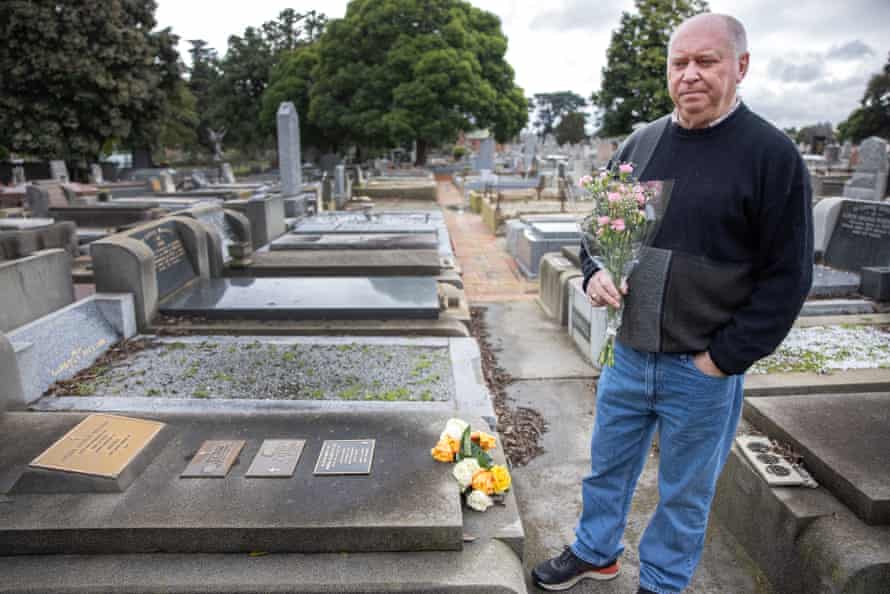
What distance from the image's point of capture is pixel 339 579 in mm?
2238

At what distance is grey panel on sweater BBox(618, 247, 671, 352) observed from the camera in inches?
84.5

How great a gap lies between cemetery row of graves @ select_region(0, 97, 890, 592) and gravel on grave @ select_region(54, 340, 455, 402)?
22 millimetres

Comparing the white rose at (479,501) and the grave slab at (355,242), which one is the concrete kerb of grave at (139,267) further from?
the white rose at (479,501)

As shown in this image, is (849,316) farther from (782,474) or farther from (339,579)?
(339,579)

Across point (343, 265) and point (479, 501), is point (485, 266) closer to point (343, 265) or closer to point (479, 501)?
point (343, 265)

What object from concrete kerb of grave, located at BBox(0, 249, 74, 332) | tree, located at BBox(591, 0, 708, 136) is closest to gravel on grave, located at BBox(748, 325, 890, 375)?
concrete kerb of grave, located at BBox(0, 249, 74, 332)

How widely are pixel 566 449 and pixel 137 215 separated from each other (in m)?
10.3

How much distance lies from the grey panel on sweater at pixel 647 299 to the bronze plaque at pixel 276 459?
1.60m

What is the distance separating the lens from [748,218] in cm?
199

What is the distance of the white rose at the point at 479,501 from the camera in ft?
8.62

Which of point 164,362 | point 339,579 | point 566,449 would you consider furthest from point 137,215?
point 339,579

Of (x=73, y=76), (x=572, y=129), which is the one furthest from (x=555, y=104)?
(x=73, y=76)

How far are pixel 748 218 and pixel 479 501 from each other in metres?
1.55

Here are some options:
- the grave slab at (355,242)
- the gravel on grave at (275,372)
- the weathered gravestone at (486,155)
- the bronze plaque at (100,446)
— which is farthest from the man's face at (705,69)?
the weathered gravestone at (486,155)
